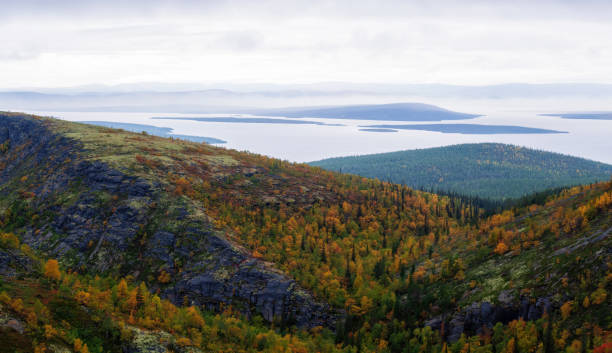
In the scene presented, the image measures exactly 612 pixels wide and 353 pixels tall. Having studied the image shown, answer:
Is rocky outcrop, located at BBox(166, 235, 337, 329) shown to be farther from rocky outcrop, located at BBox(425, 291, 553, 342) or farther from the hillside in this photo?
rocky outcrop, located at BBox(425, 291, 553, 342)

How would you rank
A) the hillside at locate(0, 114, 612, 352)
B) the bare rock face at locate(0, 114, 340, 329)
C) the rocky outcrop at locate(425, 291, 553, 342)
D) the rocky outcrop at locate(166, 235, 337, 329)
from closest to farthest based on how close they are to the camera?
the hillside at locate(0, 114, 612, 352), the rocky outcrop at locate(425, 291, 553, 342), the rocky outcrop at locate(166, 235, 337, 329), the bare rock face at locate(0, 114, 340, 329)

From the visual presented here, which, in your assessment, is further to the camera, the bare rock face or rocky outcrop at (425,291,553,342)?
the bare rock face

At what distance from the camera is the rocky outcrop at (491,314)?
77312mm

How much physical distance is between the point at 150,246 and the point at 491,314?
3407 inches

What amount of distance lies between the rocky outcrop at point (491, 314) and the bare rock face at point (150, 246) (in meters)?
30.5

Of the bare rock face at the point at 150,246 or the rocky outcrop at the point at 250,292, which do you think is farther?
the bare rock face at the point at 150,246

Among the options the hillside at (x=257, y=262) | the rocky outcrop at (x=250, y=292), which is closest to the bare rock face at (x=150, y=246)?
the rocky outcrop at (x=250, y=292)

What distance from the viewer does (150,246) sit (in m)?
109

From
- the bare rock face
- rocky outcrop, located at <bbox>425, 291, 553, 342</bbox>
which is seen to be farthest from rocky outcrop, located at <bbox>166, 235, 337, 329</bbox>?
rocky outcrop, located at <bbox>425, 291, 553, 342</bbox>

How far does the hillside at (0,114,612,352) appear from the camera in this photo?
211ft

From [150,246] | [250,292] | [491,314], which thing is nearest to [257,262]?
[250,292]

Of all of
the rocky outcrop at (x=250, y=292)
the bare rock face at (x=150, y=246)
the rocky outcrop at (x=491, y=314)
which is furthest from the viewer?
the bare rock face at (x=150, y=246)

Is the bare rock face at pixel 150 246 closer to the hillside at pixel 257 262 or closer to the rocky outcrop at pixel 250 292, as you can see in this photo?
the rocky outcrop at pixel 250 292

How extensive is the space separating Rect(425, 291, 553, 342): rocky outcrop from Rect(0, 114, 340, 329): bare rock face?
30.5m
